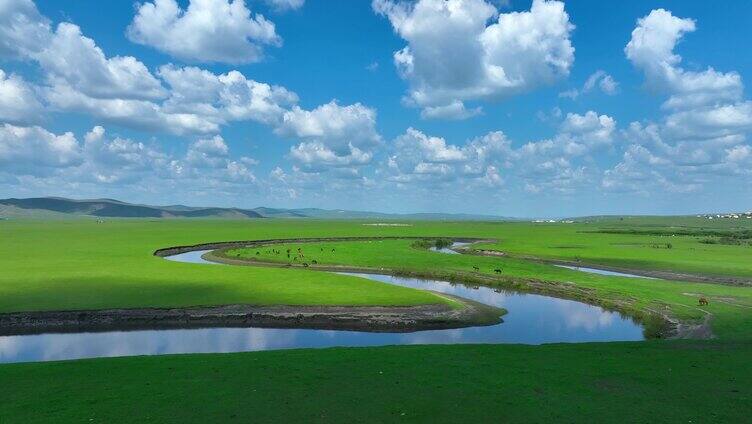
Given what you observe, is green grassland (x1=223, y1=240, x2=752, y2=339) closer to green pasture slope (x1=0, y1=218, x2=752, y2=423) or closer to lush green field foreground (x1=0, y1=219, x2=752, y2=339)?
lush green field foreground (x1=0, y1=219, x2=752, y2=339)

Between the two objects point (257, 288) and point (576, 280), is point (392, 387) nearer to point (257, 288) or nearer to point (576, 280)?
point (257, 288)

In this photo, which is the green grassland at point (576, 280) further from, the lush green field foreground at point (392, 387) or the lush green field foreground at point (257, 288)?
the lush green field foreground at point (392, 387)

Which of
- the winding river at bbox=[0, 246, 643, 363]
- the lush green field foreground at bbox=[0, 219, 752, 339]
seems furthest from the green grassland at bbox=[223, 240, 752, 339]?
the winding river at bbox=[0, 246, 643, 363]

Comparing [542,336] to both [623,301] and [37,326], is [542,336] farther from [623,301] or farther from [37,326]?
[37,326]

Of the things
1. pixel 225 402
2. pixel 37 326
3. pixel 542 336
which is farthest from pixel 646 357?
pixel 37 326

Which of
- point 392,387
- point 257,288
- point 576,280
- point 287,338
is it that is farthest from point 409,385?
point 576,280
